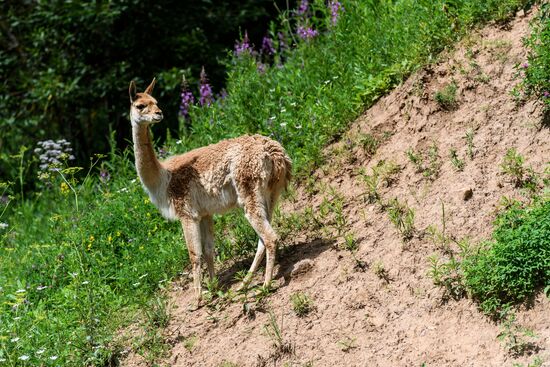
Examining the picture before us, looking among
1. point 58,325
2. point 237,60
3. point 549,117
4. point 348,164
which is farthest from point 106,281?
point 549,117

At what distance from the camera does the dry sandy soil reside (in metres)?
7.21

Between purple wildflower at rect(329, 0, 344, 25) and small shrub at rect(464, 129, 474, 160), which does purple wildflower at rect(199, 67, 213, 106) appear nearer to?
purple wildflower at rect(329, 0, 344, 25)

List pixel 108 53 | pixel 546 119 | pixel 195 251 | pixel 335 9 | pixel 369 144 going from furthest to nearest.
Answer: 1. pixel 108 53
2. pixel 335 9
3. pixel 369 144
4. pixel 195 251
5. pixel 546 119

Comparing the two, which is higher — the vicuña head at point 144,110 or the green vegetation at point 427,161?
the vicuña head at point 144,110

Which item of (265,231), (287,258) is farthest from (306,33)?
(265,231)

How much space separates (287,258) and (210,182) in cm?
109

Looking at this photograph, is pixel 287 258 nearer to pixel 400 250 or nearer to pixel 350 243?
pixel 350 243

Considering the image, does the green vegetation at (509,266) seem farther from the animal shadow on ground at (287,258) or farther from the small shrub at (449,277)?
the animal shadow on ground at (287,258)

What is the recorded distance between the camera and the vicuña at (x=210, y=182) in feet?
27.8

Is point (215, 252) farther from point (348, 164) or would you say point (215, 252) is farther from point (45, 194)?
point (45, 194)

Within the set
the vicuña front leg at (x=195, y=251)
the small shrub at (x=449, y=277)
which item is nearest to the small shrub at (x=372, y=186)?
the small shrub at (x=449, y=277)

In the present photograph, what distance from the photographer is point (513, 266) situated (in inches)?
274

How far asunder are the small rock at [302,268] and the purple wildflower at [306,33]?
Result: 176 inches

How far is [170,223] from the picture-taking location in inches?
416
